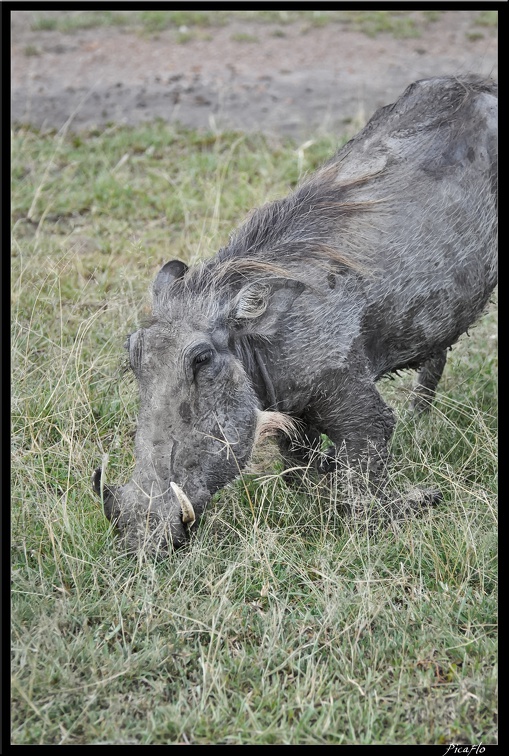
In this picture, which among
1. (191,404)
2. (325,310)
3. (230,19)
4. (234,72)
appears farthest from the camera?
(230,19)

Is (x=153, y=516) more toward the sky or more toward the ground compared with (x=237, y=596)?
more toward the sky

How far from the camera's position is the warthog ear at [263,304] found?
3641mm

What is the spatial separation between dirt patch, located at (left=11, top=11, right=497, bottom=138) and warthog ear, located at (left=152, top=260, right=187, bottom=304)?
427cm

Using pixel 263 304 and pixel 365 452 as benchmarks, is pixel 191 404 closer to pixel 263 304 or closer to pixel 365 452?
pixel 263 304

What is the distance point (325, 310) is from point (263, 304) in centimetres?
29

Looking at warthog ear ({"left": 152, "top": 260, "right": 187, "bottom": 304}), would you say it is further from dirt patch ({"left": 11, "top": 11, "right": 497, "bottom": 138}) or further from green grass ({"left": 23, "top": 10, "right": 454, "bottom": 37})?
green grass ({"left": 23, "top": 10, "right": 454, "bottom": 37})

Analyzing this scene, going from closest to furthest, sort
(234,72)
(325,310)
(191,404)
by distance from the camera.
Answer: (191,404) → (325,310) → (234,72)

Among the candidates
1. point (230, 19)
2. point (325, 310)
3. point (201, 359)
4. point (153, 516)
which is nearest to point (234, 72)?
point (230, 19)

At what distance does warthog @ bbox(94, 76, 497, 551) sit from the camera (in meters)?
3.46

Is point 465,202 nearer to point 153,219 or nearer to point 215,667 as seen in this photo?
point 215,667

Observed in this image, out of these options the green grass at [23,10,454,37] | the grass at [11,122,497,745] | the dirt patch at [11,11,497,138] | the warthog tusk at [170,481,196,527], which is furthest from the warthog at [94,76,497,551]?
the green grass at [23,10,454,37]

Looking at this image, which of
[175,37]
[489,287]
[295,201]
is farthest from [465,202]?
[175,37]

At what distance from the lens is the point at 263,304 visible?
145 inches
